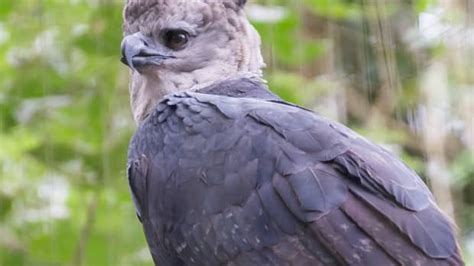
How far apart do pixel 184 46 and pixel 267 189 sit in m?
0.66

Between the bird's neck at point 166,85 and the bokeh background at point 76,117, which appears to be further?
the bokeh background at point 76,117

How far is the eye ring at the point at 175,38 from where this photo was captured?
8.91 feet

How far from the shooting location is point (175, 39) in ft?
9.04

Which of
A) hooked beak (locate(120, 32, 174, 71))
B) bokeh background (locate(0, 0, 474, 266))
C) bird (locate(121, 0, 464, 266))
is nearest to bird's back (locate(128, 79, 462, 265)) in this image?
bird (locate(121, 0, 464, 266))

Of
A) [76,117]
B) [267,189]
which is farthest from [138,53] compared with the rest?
[76,117]

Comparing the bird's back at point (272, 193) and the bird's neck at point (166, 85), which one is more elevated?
the bird's neck at point (166, 85)

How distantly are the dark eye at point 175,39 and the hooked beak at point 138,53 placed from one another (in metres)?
0.04

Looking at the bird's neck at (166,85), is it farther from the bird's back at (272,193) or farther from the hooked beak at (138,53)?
the bird's back at (272,193)

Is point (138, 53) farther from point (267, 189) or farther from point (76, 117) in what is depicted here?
point (76, 117)

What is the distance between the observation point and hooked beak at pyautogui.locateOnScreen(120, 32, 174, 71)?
2625 mm

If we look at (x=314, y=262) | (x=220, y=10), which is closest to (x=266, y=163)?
(x=314, y=262)

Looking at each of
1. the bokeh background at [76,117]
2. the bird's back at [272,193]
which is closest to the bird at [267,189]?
the bird's back at [272,193]

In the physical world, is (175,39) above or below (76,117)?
above

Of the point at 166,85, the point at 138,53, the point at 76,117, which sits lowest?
the point at 76,117
